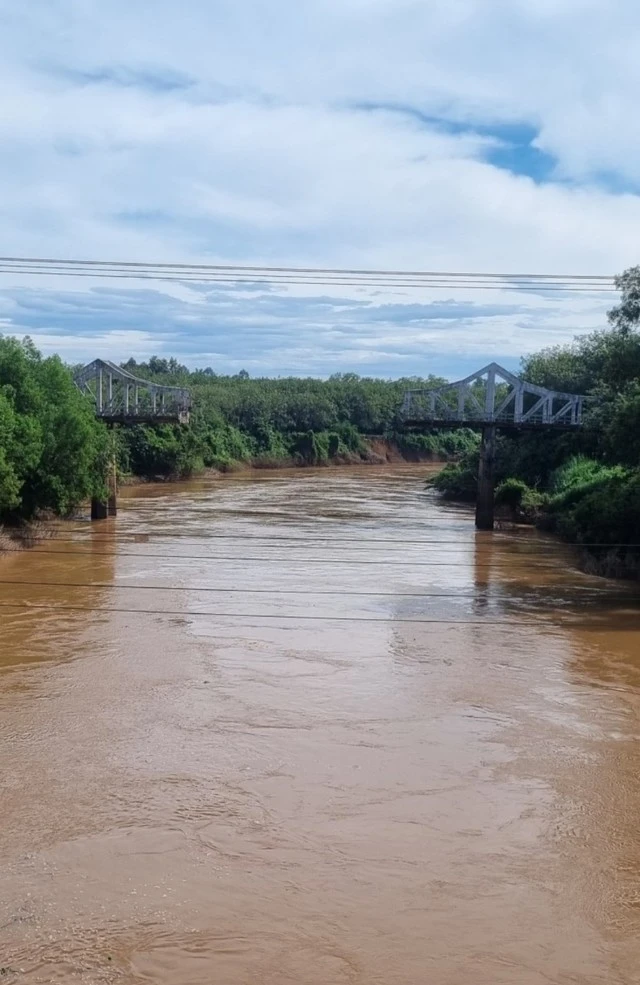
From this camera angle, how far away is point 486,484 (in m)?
43.9

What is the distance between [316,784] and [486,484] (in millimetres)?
31619

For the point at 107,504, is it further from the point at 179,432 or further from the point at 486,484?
the point at 179,432

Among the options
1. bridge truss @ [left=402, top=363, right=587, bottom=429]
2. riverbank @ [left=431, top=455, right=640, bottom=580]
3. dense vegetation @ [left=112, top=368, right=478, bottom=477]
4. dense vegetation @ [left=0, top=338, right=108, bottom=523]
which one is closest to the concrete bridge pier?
dense vegetation @ [left=0, top=338, right=108, bottom=523]

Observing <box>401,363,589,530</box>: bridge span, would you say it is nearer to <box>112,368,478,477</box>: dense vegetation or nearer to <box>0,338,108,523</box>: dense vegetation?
<box>0,338,108,523</box>: dense vegetation

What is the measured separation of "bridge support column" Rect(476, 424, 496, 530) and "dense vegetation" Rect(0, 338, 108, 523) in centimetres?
1738

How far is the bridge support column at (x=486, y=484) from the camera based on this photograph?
43781mm

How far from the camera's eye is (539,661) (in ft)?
67.8

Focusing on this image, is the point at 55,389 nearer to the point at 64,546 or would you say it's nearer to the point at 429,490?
the point at 64,546

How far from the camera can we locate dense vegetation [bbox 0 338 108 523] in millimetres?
33688

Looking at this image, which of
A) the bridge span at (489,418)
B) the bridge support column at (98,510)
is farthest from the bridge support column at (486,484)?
the bridge support column at (98,510)

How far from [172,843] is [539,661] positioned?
11147 mm

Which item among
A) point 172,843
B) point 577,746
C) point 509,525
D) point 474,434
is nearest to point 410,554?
point 509,525

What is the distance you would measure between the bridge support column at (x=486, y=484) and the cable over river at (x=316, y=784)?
14963 millimetres

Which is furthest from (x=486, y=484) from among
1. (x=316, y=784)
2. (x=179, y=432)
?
(x=179, y=432)
